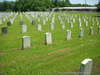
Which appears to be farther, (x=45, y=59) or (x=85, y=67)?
(x=45, y=59)

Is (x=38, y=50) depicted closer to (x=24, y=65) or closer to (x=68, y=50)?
(x=68, y=50)

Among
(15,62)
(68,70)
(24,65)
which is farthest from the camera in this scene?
(15,62)

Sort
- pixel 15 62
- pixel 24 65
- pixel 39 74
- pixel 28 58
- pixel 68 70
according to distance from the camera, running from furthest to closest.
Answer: pixel 28 58, pixel 15 62, pixel 24 65, pixel 68 70, pixel 39 74

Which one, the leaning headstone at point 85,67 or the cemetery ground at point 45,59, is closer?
the leaning headstone at point 85,67

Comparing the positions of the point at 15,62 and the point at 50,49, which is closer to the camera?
the point at 15,62

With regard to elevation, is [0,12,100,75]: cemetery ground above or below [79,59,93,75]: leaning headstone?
below

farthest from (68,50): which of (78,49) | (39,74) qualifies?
(39,74)

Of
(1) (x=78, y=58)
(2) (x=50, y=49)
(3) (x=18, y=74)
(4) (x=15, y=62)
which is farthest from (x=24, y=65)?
(2) (x=50, y=49)

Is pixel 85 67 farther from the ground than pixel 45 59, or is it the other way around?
pixel 85 67

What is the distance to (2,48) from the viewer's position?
1078 cm

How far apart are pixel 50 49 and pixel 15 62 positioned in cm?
291

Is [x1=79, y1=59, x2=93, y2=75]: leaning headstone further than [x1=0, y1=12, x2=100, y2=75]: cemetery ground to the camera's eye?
No

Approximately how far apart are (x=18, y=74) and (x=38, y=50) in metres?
3.91

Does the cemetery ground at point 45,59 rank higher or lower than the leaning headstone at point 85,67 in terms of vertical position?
lower
